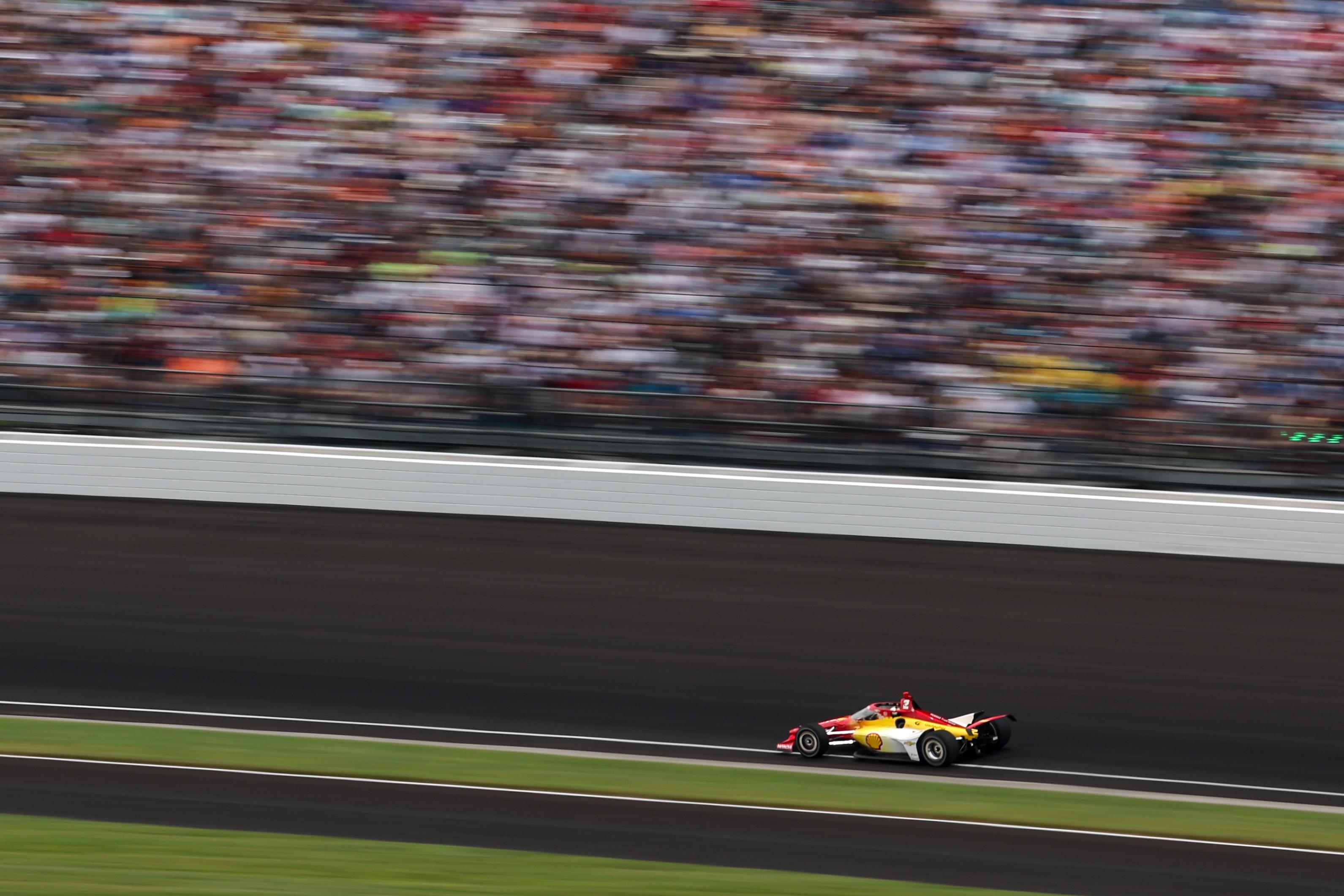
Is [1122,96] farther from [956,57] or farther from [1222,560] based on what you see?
[1222,560]

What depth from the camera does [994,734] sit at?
7516mm

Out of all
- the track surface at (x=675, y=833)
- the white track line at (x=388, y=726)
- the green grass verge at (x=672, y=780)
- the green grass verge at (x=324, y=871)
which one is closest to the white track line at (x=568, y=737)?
the white track line at (x=388, y=726)

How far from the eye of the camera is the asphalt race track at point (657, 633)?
8.05 meters

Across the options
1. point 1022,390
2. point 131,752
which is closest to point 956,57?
point 1022,390

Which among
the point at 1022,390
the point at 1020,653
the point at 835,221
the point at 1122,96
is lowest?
the point at 1020,653

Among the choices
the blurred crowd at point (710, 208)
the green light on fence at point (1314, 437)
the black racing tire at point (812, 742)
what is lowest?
the black racing tire at point (812, 742)

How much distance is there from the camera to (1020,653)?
8.84 m

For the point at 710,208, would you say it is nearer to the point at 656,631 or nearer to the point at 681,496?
the point at 681,496

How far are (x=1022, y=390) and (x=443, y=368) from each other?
3877 millimetres

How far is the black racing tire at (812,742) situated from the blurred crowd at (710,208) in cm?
359

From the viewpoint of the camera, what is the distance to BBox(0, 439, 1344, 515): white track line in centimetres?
988

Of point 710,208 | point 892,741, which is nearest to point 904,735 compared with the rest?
point 892,741

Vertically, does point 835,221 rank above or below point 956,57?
below

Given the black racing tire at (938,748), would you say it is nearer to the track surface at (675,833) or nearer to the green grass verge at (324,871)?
Result: the track surface at (675,833)
